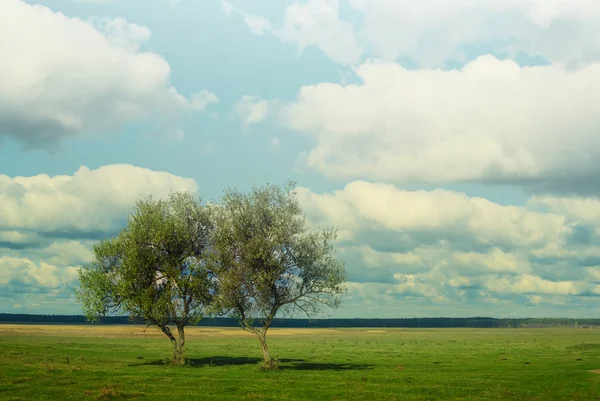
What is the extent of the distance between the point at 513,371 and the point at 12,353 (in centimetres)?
6673

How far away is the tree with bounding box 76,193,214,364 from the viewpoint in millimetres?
73062

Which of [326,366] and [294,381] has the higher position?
[294,381]

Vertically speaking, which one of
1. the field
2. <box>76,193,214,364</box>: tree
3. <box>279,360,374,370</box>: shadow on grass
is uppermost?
<box>76,193,214,364</box>: tree

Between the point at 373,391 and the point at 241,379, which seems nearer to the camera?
the point at 373,391

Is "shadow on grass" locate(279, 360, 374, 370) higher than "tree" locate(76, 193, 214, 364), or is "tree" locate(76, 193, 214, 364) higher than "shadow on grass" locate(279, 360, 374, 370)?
"tree" locate(76, 193, 214, 364)

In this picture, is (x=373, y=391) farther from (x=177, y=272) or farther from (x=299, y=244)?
(x=177, y=272)

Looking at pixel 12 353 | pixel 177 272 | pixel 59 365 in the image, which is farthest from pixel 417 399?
pixel 12 353

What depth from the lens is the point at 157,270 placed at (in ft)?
245

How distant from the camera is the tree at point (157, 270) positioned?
73.1 metres

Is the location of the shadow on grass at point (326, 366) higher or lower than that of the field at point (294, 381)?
lower

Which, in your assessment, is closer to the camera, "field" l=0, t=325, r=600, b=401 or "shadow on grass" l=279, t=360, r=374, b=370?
"field" l=0, t=325, r=600, b=401

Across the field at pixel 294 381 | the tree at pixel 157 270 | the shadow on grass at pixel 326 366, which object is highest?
the tree at pixel 157 270

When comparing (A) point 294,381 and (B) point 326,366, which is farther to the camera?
(B) point 326,366

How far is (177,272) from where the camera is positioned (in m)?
74.0
